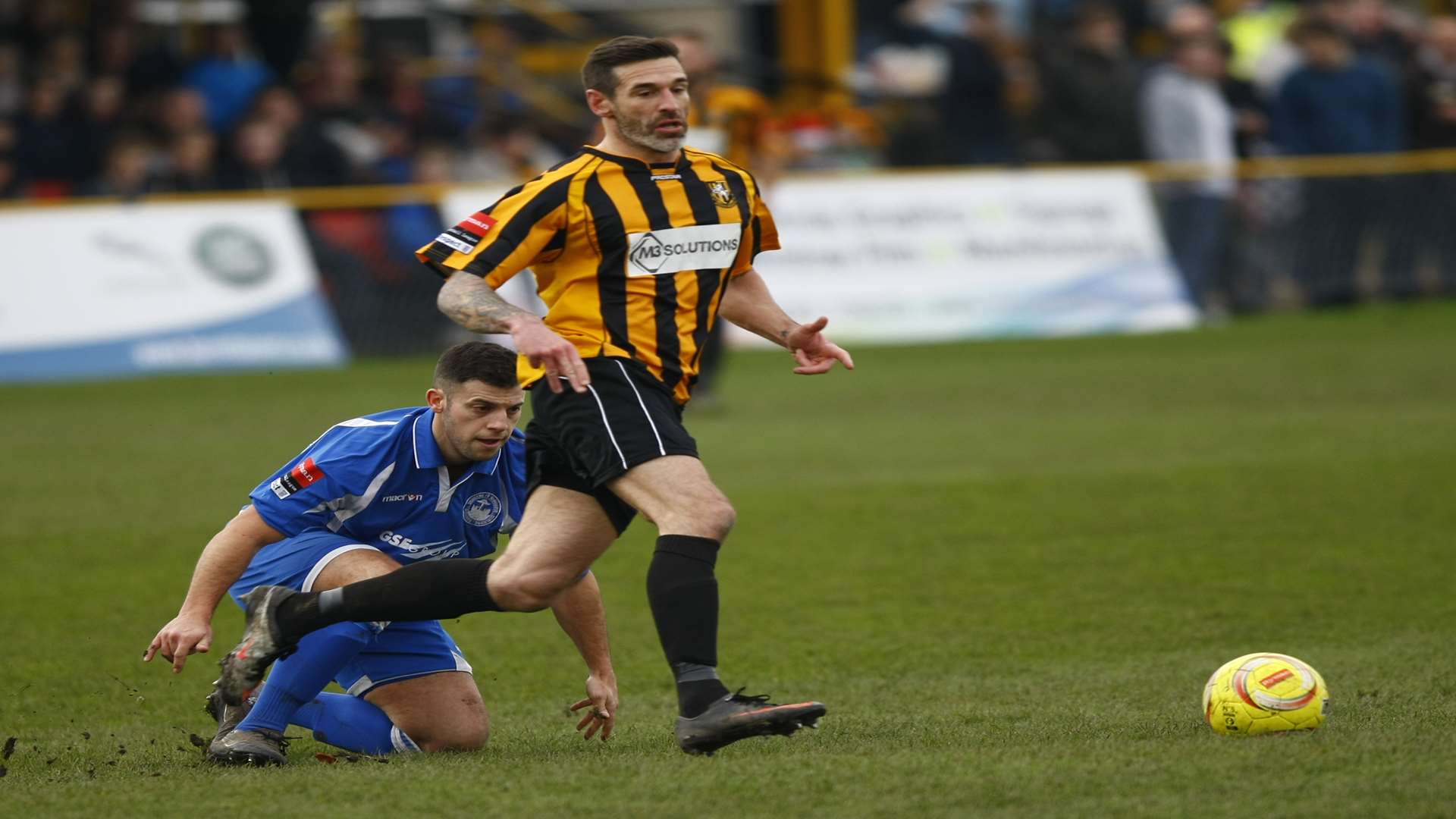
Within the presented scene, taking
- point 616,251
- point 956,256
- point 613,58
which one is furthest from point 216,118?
point 616,251

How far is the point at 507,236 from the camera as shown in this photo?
4.56 metres

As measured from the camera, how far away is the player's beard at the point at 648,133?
15.3 feet

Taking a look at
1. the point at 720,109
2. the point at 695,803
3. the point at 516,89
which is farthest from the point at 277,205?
the point at 695,803

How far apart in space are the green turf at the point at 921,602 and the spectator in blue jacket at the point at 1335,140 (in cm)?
363

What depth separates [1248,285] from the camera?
17094 mm

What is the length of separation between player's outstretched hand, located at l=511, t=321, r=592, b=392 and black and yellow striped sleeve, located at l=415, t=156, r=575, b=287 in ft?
0.95

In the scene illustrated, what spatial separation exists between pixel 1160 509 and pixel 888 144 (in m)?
9.81

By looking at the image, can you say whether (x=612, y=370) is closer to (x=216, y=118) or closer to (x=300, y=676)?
(x=300, y=676)

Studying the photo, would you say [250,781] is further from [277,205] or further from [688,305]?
[277,205]

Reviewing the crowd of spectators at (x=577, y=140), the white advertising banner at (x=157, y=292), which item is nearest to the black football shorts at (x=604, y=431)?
the white advertising banner at (x=157, y=292)

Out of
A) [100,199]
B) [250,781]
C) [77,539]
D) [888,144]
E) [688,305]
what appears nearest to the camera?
[250,781]

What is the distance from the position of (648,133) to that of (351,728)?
1.69 metres

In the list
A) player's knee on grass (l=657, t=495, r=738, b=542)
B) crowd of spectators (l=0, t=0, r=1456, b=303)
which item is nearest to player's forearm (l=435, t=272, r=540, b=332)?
player's knee on grass (l=657, t=495, r=738, b=542)

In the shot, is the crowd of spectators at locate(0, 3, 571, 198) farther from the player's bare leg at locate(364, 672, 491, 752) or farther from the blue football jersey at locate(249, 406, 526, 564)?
the player's bare leg at locate(364, 672, 491, 752)
